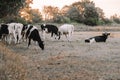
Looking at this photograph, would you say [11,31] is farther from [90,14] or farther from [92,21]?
[90,14]

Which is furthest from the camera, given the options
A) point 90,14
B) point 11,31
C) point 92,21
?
point 90,14

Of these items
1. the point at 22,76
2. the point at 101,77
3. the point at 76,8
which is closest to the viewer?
the point at 22,76

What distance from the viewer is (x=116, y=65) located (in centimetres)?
1579

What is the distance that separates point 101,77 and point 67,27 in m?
21.6

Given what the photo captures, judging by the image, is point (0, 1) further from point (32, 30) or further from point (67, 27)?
point (67, 27)

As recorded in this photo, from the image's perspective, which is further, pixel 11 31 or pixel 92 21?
pixel 92 21

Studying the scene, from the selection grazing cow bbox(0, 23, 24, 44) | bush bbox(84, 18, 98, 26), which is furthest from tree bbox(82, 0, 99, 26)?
grazing cow bbox(0, 23, 24, 44)

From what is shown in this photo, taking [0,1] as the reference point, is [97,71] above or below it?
below

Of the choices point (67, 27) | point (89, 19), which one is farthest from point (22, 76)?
point (89, 19)

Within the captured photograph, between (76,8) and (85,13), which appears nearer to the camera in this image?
(85,13)

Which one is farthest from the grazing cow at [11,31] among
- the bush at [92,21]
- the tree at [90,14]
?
the tree at [90,14]

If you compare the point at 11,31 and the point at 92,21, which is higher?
the point at 11,31

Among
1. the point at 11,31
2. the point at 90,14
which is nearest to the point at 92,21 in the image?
the point at 90,14

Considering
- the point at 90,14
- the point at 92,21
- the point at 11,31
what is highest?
the point at 90,14
